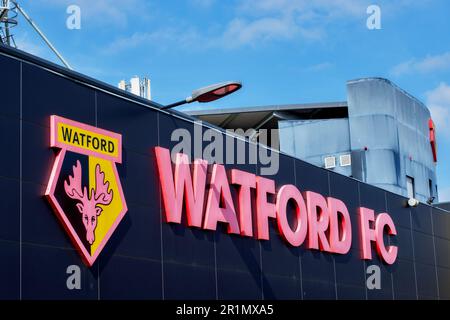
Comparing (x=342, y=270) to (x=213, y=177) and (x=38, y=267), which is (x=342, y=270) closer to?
(x=213, y=177)

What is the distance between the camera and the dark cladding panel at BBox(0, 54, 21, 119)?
14.1 metres

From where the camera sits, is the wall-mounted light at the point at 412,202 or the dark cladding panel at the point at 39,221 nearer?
the dark cladding panel at the point at 39,221

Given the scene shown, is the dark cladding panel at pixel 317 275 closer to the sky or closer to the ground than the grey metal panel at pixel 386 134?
closer to the ground

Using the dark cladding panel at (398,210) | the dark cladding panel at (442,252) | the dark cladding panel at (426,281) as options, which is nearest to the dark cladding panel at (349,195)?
the dark cladding panel at (398,210)

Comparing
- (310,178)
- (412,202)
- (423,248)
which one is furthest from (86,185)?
(423,248)

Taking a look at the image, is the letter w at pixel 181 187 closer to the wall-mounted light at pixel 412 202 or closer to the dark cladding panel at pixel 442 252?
the wall-mounted light at pixel 412 202

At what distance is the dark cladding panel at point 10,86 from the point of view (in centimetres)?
1409

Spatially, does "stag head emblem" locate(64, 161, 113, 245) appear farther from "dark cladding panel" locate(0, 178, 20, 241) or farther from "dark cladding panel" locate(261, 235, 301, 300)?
"dark cladding panel" locate(261, 235, 301, 300)

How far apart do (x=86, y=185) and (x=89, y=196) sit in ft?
0.65

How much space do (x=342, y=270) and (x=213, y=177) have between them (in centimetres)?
603

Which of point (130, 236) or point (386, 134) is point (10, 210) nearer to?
point (130, 236)

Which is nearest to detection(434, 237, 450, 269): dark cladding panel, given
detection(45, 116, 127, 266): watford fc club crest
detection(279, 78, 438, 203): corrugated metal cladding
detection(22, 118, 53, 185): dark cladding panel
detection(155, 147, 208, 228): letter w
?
detection(279, 78, 438, 203): corrugated metal cladding

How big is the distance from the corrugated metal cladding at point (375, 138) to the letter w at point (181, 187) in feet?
67.5
